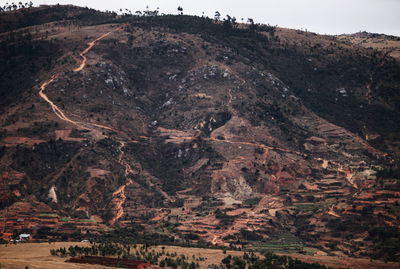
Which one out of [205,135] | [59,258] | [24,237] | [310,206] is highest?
[205,135]

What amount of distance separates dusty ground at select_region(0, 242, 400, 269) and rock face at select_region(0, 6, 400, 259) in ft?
19.3

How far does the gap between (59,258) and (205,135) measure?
53.5m

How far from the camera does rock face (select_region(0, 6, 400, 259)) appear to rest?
3583 inches

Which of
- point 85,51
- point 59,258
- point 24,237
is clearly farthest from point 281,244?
point 85,51

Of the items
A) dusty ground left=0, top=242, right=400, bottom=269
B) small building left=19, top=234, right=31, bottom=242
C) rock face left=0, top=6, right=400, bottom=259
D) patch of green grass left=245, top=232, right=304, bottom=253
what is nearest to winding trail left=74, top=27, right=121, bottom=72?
rock face left=0, top=6, right=400, bottom=259

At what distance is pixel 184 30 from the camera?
155 m

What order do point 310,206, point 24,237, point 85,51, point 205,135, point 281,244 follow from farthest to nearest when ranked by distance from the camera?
point 85,51 < point 205,135 < point 310,206 < point 281,244 < point 24,237

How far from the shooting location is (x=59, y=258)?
68188mm

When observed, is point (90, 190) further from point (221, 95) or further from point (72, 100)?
point (221, 95)

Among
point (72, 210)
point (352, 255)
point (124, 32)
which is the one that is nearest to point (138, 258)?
point (72, 210)

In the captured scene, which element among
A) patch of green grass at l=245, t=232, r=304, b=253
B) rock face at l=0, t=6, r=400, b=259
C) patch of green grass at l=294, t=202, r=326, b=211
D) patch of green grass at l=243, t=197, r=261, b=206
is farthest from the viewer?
patch of green grass at l=243, t=197, r=261, b=206

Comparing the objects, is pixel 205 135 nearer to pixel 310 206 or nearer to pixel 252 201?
pixel 252 201

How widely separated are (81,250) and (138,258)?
7.99 meters

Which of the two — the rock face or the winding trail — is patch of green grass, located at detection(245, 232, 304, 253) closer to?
the rock face
